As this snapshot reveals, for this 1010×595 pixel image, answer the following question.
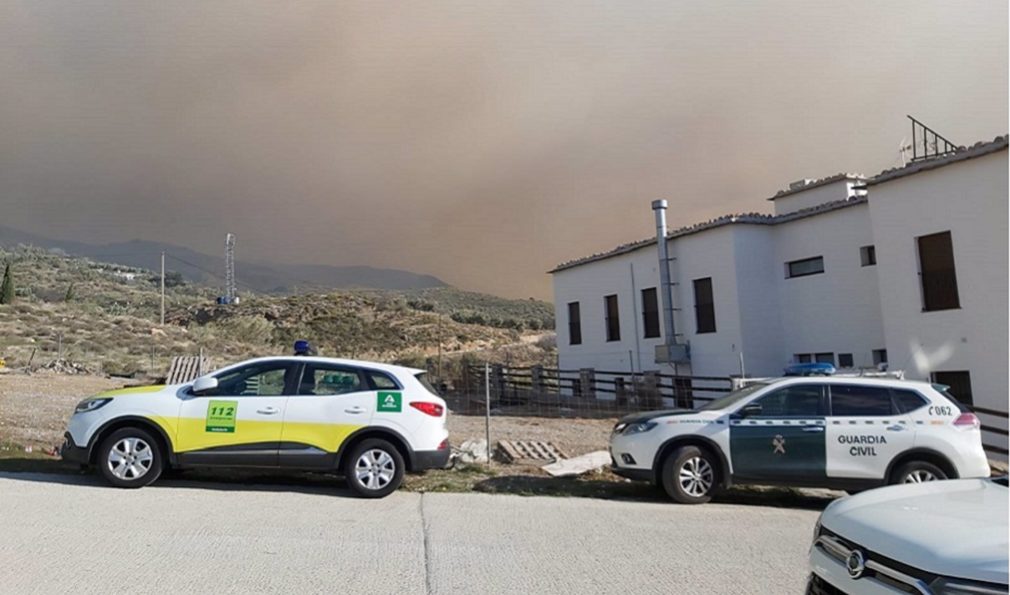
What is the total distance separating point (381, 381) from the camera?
30.9 ft

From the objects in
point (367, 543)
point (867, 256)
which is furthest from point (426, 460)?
point (867, 256)

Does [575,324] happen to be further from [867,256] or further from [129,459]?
[129,459]

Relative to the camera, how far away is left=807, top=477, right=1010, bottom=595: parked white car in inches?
126

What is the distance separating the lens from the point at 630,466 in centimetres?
993

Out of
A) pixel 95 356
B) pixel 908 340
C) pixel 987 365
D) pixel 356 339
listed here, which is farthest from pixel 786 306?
pixel 356 339

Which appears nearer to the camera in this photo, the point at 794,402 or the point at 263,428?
the point at 263,428

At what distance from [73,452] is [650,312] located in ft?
67.7

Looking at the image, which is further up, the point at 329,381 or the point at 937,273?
the point at 937,273

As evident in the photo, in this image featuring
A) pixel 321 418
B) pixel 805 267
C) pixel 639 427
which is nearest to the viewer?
pixel 321 418

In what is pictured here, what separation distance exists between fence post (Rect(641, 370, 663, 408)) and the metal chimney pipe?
7.77ft

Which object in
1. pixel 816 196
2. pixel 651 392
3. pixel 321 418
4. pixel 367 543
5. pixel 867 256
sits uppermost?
pixel 816 196

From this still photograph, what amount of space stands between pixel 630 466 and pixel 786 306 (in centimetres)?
1473

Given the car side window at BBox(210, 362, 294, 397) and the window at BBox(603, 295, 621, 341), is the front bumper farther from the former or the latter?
the window at BBox(603, 295, 621, 341)

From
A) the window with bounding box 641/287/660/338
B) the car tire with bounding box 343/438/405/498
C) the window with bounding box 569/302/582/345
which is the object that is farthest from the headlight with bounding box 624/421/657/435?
the window with bounding box 569/302/582/345
